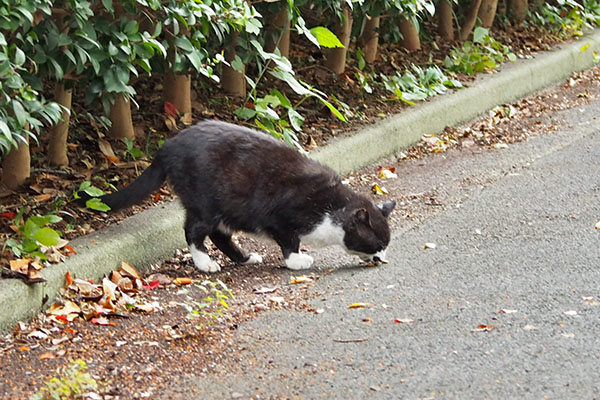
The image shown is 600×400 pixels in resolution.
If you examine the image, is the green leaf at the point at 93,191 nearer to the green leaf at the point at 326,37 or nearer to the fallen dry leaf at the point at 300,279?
the fallen dry leaf at the point at 300,279

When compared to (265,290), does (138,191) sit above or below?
above

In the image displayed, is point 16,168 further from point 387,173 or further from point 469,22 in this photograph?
point 469,22

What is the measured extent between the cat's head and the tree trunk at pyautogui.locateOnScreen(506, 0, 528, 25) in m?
6.22

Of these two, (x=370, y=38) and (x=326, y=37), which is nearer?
(x=326, y=37)

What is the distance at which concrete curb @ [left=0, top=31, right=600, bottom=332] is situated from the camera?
4894mm

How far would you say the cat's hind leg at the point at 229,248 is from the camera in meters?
5.84

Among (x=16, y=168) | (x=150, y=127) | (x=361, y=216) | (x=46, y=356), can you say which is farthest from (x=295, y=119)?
(x=46, y=356)

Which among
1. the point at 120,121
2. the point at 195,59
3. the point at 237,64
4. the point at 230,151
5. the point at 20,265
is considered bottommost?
the point at 20,265

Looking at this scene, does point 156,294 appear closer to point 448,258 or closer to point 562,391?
point 448,258

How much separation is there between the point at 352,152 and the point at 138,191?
2.16m

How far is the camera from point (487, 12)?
10.7 m

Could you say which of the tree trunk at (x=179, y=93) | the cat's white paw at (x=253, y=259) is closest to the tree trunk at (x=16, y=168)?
the cat's white paw at (x=253, y=259)

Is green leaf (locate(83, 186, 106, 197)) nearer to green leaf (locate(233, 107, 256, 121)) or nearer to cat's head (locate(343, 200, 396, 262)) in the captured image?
cat's head (locate(343, 200, 396, 262))

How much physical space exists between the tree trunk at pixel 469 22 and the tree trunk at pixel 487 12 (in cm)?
33
